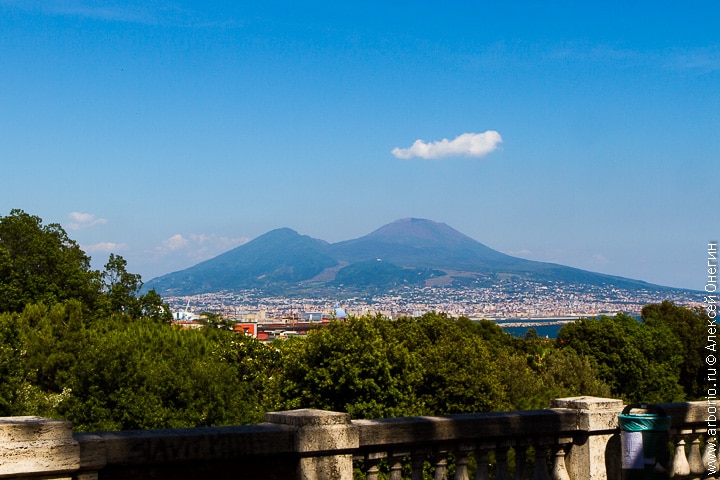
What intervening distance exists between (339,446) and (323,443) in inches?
5.2

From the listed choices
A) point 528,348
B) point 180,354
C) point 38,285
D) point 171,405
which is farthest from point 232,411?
point 528,348

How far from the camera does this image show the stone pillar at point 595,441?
8312 millimetres

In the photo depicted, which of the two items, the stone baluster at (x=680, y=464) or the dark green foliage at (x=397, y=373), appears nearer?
the stone baluster at (x=680, y=464)

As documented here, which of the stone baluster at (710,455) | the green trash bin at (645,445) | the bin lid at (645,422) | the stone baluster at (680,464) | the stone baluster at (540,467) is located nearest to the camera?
the green trash bin at (645,445)

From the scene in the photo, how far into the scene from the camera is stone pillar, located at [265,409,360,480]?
6.93 metres

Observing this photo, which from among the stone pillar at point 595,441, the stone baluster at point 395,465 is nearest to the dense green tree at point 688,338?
the stone pillar at point 595,441

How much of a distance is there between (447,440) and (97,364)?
3782 cm

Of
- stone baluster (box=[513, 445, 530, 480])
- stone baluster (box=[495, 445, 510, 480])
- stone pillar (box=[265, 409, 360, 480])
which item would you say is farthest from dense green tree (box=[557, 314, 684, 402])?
stone pillar (box=[265, 409, 360, 480])

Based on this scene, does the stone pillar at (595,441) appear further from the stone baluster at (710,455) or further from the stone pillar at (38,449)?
the stone pillar at (38,449)

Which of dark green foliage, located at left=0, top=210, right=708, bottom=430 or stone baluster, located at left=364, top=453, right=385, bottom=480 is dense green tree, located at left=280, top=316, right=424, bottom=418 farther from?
stone baluster, located at left=364, top=453, right=385, bottom=480

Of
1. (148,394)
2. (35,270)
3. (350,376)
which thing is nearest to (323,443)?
(350,376)

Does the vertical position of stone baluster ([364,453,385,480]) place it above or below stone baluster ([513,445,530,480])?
above

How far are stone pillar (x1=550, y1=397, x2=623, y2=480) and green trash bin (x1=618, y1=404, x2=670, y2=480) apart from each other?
1172 millimetres

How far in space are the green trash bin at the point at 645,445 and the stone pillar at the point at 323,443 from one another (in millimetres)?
2126
